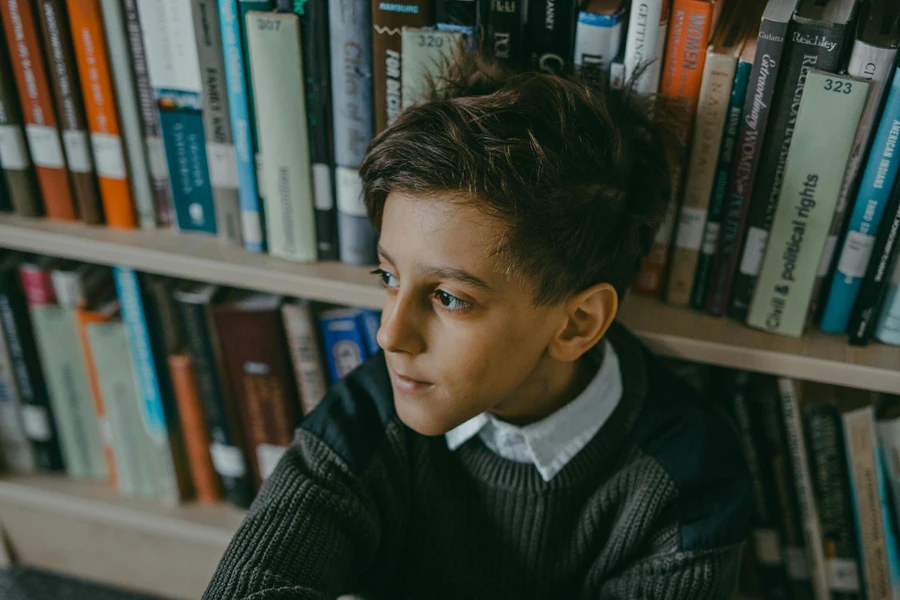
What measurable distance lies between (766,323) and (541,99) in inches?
13.9

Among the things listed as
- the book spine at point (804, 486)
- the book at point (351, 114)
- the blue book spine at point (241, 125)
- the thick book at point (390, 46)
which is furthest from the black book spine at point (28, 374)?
the book spine at point (804, 486)

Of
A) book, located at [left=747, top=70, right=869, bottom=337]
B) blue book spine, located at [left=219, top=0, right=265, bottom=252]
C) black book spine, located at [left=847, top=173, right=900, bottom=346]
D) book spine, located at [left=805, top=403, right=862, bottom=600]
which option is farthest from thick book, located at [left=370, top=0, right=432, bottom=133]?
book spine, located at [left=805, top=403, right=862, bottom=600]

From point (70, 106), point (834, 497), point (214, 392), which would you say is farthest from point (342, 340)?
point (834, 497)

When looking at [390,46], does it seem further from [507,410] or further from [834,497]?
[834,497]

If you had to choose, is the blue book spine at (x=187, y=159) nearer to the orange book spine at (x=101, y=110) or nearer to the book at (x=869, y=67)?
the orange book spine at (x=101, y=110)

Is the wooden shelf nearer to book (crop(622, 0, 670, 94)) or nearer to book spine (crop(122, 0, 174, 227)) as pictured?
book spine (crop(122, 0, 174, 227))

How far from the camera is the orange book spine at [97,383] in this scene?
1067mm

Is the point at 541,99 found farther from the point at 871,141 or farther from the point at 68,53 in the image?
the point at 68,53

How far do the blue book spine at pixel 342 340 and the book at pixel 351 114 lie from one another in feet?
0.28

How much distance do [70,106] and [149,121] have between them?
9 cm

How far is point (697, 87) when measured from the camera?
2.50ft

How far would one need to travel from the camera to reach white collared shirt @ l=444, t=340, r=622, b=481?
827 mm

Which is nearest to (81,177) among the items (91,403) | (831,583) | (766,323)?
(91,403)

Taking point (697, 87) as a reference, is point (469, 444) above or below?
below
